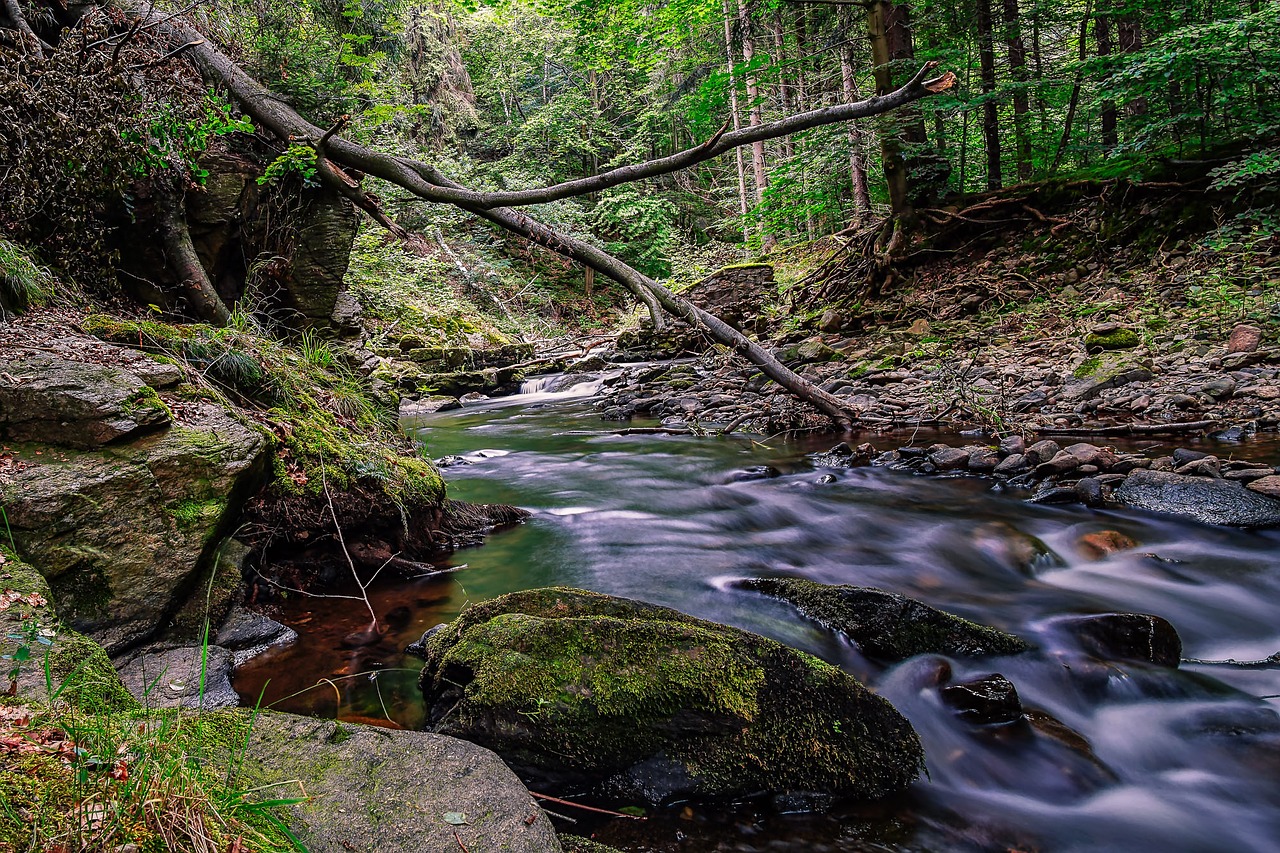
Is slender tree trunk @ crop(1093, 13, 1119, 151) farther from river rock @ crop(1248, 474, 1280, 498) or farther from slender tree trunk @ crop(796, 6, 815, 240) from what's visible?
river rock @ crop(1248, 474, 1280, 498)

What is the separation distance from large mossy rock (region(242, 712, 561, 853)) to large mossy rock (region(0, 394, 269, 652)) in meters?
1.33

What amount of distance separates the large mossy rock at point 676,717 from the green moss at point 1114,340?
7.91m

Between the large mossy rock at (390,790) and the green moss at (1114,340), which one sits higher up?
the green moss at (1114,340)

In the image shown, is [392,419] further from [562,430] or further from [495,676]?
[562,430]

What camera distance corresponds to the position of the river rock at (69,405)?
9.50ft

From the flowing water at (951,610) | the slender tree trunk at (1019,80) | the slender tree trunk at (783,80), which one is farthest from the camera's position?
the slender tree trunk at (783,80)

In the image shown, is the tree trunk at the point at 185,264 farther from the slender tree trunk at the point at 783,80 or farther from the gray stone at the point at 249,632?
the slender tree trunk at the point at 783,80

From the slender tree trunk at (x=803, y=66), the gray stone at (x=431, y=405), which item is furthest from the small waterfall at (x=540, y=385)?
the slender tree trunk at (x=803, y=66)

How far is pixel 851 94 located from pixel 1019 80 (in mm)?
3096

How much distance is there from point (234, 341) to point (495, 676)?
11.2ft

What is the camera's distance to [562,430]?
10.4 m

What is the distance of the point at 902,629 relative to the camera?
3.26m

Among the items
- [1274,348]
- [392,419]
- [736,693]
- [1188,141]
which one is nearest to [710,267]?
[1188,141]

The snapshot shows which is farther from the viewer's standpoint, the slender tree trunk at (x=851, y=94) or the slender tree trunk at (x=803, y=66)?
the slender tree trunk at (x=803, y=66)
